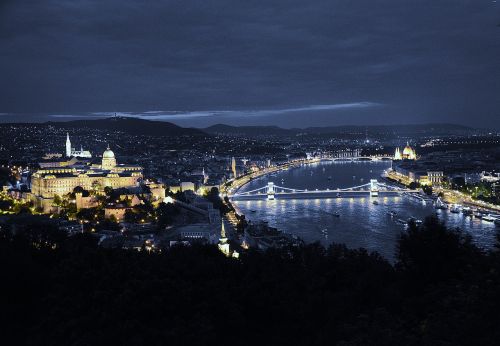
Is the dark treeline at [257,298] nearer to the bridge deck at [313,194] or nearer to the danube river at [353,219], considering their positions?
the danube river at [353,219]

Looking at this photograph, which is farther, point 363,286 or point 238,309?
point 363,286

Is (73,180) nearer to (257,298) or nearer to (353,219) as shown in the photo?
(353,219)

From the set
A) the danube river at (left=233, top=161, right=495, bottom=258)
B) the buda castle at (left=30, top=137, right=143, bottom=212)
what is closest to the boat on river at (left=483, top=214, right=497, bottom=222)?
the danube river at (left=233, top=161, right=495, bottom=258)

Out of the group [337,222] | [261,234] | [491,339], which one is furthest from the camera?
[337,222]

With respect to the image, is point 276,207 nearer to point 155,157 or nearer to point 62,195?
point 62,195

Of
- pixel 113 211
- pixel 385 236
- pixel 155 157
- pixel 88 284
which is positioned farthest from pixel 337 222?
pixel 155 157

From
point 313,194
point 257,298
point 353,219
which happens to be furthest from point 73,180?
point 257,298

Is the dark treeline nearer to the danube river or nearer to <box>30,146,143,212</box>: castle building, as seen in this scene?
the danube river

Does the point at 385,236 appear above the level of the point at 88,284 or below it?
below
